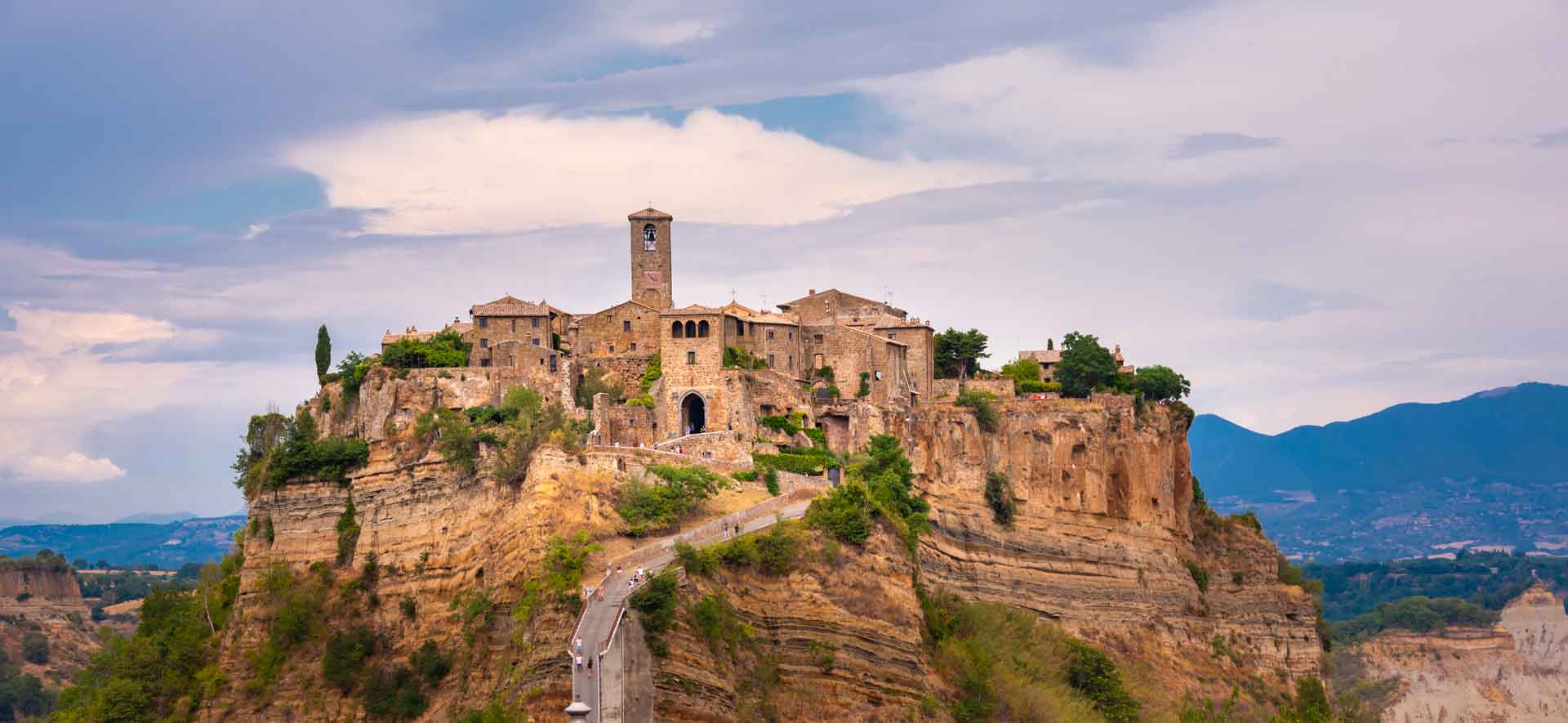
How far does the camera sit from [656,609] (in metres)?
62.1

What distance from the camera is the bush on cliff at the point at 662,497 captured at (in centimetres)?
6975

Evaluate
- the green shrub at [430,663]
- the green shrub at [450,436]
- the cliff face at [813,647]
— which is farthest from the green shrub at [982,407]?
the green shrub at [430,663]

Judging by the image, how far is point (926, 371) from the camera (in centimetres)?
9125

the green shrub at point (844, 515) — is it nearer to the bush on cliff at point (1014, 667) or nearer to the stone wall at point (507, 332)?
the bush on cliff at point (1014, 667)

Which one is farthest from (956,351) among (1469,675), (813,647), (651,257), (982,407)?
(1469,675)

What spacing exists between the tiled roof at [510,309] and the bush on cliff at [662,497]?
14.3 m

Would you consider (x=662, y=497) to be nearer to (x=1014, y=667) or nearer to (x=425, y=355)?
(x=425, y=355)

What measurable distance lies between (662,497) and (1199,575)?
42064mm

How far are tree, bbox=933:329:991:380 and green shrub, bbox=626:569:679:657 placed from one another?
3487 centimetres

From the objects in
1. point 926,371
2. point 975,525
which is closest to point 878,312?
point 926,371

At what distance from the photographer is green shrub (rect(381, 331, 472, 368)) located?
83.1 meters

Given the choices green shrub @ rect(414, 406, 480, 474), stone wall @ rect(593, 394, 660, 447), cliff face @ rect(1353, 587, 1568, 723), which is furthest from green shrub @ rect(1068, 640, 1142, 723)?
cliff face @ rect(1353, 587, 1568, 723)

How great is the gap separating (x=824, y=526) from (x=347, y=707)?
2244 centimetres

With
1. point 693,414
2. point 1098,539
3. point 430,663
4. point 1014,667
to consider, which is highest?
point 693,414
